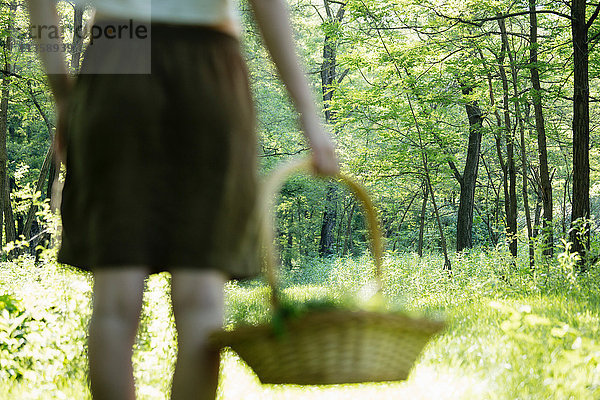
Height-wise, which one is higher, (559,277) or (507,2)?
(507,2)

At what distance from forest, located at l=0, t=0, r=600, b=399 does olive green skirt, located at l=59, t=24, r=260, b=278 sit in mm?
218

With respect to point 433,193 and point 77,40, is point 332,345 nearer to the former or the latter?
point 433,193

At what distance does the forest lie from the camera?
3305 millimetres

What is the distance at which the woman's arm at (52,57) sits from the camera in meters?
1.76

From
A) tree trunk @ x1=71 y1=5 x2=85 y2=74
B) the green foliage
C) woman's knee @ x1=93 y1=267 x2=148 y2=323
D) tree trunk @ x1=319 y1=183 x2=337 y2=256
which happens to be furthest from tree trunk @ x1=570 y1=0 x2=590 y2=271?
tree trunk @ x1=319 y1=183 x2=337 y2=256

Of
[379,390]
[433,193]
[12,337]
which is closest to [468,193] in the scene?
[433,193]

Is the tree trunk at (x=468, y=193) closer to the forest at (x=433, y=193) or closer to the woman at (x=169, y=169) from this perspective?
the forest at (x=433, y=193)

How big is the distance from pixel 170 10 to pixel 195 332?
29.3 inches

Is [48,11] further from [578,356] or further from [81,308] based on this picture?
[81,308]

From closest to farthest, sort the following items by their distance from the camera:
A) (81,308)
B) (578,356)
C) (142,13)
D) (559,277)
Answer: (142,13), (578,356), (81,308), (559,277)

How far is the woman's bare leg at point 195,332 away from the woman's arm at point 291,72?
411mm

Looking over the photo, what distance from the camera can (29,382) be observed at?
3.51 metres

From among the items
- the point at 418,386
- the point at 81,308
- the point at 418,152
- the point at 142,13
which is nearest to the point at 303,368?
the point at 142,13

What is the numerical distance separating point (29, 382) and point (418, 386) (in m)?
1.99
